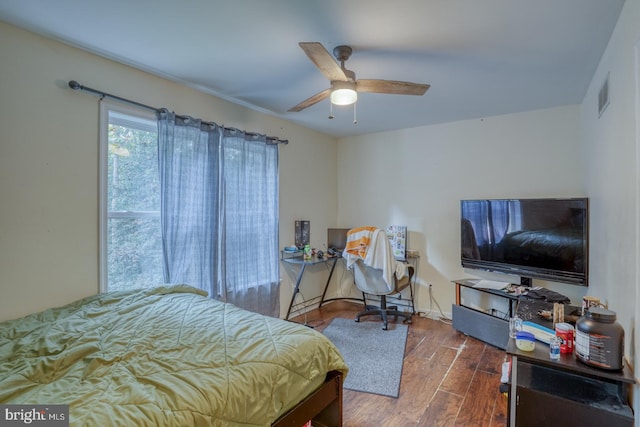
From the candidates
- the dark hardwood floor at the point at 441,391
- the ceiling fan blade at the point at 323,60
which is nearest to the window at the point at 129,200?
the ceiling fan blade at the point at 323,60

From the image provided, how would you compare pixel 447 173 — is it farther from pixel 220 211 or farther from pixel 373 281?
pixel 220 211

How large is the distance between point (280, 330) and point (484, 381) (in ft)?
5.99

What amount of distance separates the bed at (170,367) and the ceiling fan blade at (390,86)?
64.3 inches

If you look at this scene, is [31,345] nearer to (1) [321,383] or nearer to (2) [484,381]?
(1) [321,383]

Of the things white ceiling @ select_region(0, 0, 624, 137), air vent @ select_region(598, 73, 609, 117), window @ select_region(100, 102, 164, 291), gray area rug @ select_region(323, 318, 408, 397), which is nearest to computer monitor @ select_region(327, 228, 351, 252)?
gray area rug @ select_region(323, 318, 408, 397)

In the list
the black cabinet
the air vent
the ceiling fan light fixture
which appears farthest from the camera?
the ceiling fan light fixture

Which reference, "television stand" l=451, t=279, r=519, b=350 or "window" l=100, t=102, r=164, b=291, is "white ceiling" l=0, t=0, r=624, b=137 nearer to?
"window" l=100, t=102, r=164, b=291

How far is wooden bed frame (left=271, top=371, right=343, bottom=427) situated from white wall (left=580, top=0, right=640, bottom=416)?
4.11 feet

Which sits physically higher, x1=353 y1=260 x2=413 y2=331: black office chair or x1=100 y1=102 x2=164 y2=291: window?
x1=100 y1=102 x2=164 y2=291: window

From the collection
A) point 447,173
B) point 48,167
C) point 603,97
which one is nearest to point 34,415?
point 48,167

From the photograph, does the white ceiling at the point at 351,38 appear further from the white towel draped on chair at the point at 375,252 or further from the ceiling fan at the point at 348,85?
the white towel draped on chair at the point at 375,252

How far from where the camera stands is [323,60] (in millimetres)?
1780

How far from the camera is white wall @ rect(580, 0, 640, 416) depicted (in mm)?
1334

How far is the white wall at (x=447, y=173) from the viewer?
3.17 m
